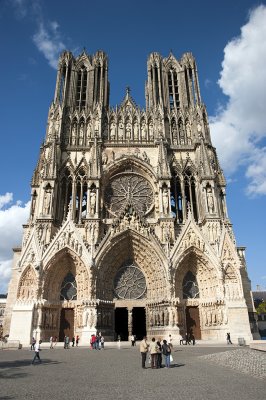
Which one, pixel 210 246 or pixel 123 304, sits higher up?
pixel 210 246

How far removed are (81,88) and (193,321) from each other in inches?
936

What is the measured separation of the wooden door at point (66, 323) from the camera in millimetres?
21767

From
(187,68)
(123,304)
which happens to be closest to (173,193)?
(123,304)

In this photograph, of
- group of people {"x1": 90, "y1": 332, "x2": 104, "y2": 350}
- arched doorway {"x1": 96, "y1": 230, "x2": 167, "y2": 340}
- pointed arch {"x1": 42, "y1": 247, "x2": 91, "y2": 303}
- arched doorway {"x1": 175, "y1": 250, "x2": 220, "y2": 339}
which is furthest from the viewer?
arched doorway {"x1": 96, "y1": 230, "x2": 167, "y2": 340}

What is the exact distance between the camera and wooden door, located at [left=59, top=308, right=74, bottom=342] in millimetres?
21767

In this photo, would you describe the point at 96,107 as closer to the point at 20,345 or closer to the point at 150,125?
the point at 150,125

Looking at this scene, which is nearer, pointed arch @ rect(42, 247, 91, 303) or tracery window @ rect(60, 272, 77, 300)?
pointed arch @ rect(42, 247, 91, 303)

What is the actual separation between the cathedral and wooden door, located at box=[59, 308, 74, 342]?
0.22 feet

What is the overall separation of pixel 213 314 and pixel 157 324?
151 inches

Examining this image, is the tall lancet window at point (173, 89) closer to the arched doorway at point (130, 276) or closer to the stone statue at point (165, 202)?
the stone statue at point (165, 202)

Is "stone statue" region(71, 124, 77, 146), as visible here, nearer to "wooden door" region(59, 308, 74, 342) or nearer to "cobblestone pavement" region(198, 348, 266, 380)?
"wooden door" region(59, 308, 74, 342)

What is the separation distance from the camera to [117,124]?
96.2ft

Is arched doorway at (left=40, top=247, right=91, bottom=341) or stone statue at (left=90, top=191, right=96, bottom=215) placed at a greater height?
stone statue at (left=90, top=191, right=96, bottom=215)

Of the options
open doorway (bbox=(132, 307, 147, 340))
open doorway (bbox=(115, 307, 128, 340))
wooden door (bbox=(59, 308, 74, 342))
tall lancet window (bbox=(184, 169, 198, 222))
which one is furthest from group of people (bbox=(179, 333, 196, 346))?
tall lancet window (bbox=(184, 169, 198, 222))
